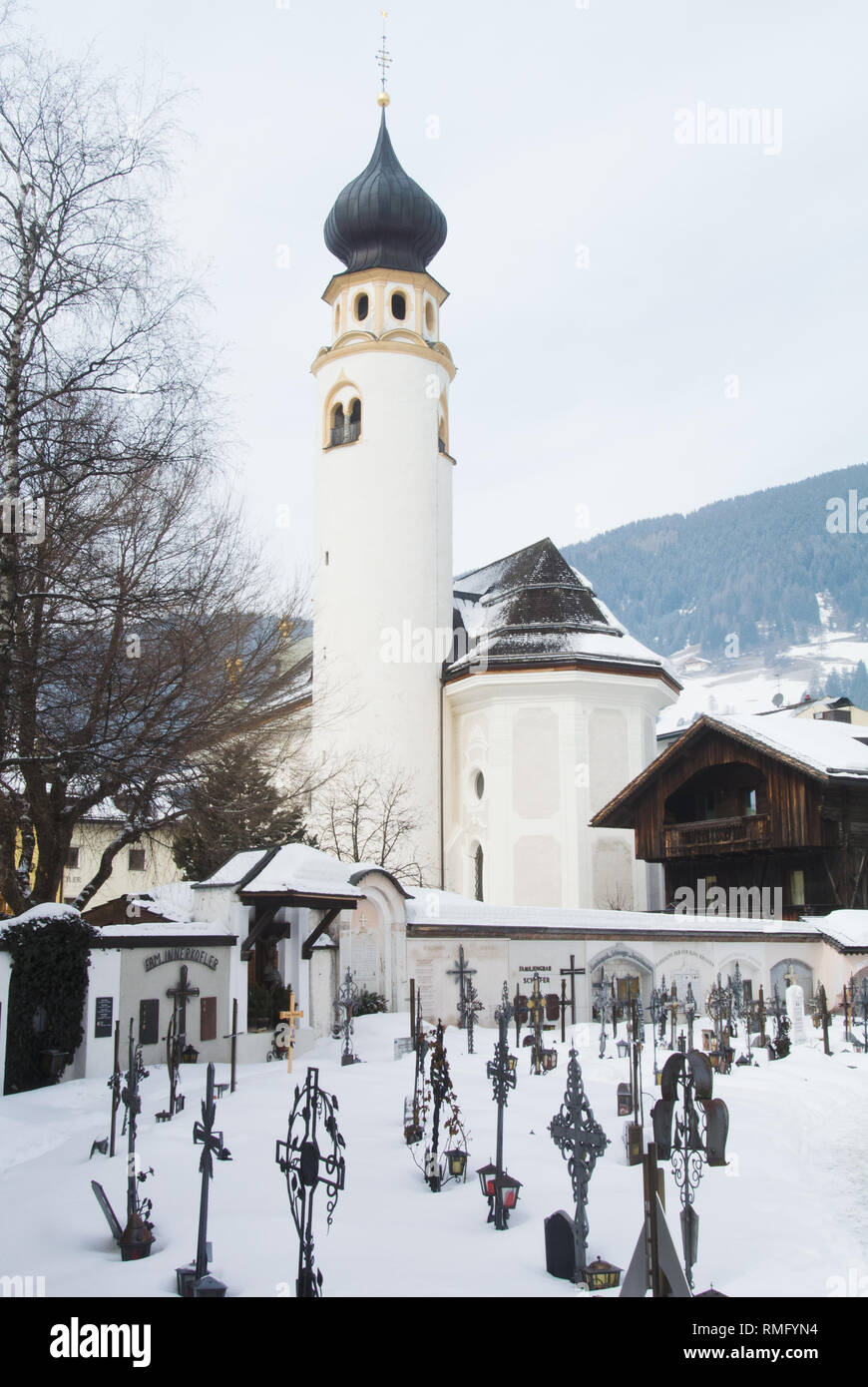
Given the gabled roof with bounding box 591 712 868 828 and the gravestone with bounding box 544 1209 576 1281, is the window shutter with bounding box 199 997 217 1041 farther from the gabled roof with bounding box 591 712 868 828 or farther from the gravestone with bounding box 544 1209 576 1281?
the gabled roof with bounding box 591 712 868 828

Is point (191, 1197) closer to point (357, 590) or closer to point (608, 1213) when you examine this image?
point (608, 1213)

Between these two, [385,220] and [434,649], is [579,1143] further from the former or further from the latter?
[385,220]

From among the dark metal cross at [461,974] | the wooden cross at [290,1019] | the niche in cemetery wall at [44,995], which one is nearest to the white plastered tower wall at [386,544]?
the dark metal cross at [461,974]

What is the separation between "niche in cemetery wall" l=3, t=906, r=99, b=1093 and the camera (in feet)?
44.8

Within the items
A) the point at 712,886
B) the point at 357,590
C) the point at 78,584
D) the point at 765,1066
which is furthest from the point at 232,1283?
the point at 357,590

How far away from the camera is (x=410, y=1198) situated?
9.23 meters

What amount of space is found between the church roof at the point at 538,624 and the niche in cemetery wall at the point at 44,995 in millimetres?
21886

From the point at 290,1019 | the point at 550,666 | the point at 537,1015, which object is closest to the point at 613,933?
the point at 537,1015

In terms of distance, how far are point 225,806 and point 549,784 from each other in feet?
59.7

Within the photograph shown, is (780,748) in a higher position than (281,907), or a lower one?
higher

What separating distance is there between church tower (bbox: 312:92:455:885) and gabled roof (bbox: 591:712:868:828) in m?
6.45

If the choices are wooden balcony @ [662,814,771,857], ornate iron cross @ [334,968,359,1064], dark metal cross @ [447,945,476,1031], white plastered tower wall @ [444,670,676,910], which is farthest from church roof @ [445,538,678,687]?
ornate iron cross @ [334,968,359,1064]

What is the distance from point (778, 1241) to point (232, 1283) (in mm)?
3466
